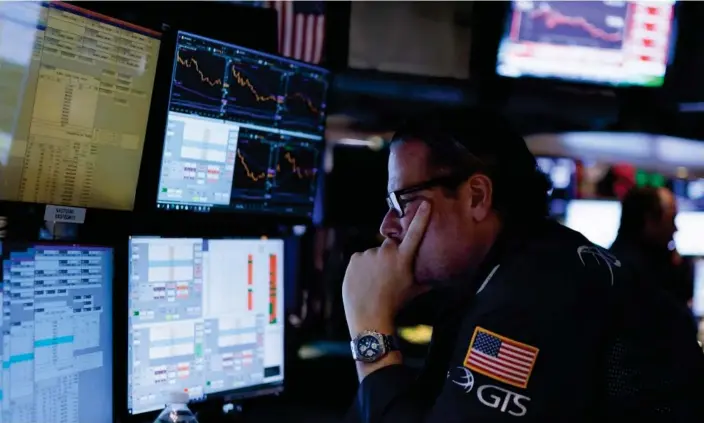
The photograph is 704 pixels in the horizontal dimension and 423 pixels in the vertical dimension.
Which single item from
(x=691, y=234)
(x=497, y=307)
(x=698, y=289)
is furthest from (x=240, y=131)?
(x=691, y=234)

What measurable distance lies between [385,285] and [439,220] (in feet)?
0.62

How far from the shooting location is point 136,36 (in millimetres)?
1774

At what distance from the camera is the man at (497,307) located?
4.53 ft

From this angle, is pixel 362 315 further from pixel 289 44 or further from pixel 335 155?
pixel 335 155

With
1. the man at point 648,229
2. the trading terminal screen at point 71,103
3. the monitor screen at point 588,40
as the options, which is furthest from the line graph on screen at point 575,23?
the trading terminal screen at point 71,103

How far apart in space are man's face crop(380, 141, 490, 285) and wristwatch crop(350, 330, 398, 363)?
166 mm

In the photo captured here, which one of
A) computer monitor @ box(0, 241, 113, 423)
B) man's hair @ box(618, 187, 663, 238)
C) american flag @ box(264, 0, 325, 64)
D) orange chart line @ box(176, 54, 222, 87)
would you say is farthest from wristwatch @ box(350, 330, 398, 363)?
man's hair @ box(618, 187, 663, 238)

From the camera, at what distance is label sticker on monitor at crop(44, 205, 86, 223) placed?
1574 millimetres

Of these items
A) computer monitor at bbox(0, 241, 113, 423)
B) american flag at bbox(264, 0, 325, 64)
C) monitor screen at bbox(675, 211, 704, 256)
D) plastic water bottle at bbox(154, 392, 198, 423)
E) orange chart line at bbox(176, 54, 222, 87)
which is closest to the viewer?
computer monitor at bbox(0, 241, 113, 423)

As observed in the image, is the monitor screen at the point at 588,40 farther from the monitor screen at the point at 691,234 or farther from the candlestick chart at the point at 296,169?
the candlestick chart at the point at 296,169

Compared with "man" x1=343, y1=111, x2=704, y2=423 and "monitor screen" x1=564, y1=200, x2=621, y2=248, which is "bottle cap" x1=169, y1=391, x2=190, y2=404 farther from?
"monitor screen" x1=564, y1=200, x2=621, y2=248

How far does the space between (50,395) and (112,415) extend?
0.58 feet

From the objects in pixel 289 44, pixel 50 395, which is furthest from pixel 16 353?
pixel 289 44

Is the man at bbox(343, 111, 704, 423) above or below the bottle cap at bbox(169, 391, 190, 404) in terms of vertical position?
above
